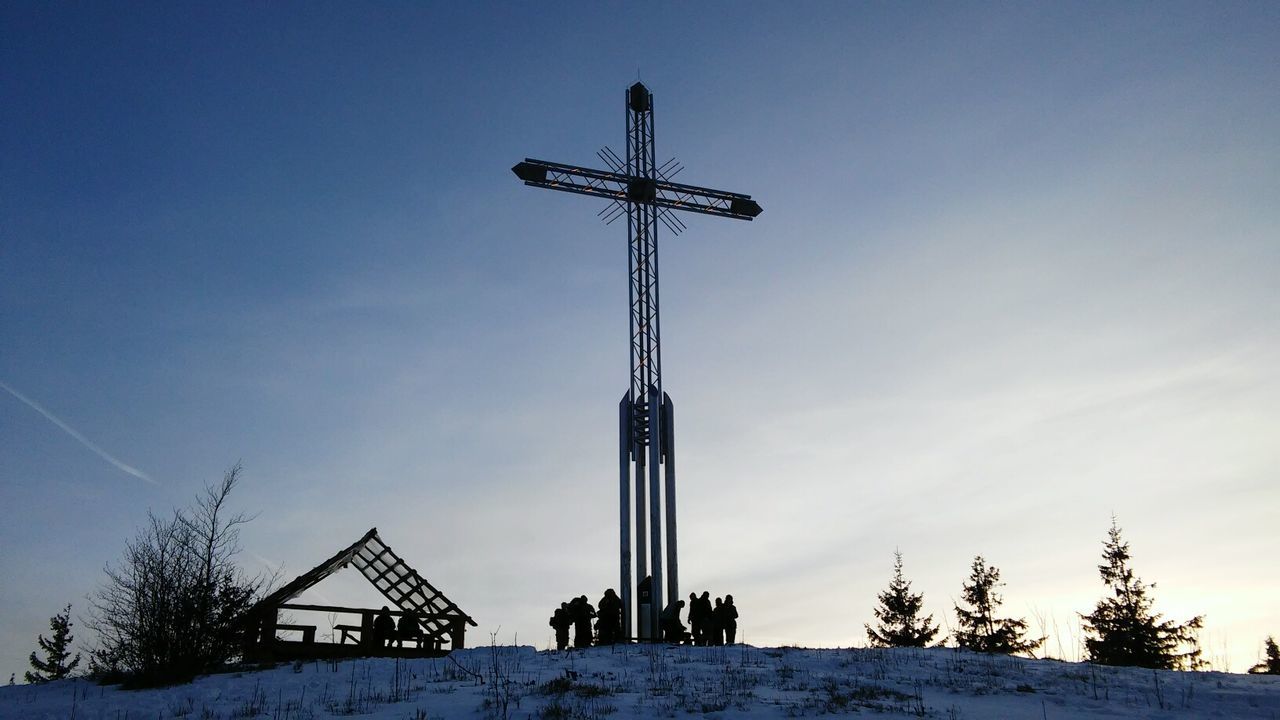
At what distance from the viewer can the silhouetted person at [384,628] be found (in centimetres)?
2614

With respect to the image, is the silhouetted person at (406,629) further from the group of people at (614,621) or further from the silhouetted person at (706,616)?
the silhouetted person at (706,616)

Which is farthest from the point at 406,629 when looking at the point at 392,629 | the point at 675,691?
the point at 675,691

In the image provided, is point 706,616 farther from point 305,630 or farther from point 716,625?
point 305,630

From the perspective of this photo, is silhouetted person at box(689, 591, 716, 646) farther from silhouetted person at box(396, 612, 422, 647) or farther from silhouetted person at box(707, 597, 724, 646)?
silhouetted person at box(396, 612, 422, 647)

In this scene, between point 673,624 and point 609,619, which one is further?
point 673,624

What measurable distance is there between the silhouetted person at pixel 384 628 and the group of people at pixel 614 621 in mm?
4627

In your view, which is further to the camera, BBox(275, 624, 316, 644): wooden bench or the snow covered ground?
BBox(275, 624, 316, 644): wooden bench

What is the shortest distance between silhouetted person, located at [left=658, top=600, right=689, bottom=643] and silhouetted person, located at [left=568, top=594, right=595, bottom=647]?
228 centimetres

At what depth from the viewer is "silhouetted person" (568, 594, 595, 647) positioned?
2534 centimetres

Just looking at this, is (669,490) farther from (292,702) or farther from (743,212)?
(292,702)

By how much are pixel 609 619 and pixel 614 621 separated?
0.49ft

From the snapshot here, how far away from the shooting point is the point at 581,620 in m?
25.4

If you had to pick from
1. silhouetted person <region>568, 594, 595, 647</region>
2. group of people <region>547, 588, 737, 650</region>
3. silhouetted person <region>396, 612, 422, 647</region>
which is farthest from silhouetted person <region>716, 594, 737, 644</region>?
silhouetted person <region>396, 612, 422, 647</region>

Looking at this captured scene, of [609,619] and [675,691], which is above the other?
[609,619]
